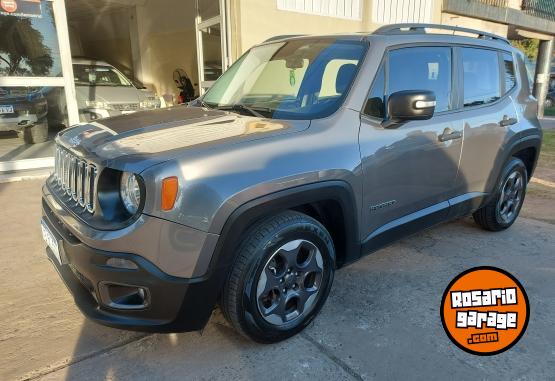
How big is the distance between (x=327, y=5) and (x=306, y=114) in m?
6.51

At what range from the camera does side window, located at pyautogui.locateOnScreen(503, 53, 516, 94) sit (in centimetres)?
392

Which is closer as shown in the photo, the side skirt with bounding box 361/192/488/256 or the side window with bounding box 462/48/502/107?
the side skirt with bounding box 361/192/488/256

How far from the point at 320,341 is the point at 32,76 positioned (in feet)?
19.4

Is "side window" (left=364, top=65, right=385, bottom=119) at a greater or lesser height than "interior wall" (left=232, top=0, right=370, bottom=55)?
lesser

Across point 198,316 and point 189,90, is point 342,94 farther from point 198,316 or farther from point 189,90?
point 189,90

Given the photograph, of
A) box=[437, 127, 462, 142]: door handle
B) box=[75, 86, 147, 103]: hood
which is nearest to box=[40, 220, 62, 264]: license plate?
box=[437, 127, 462, 142]: door handle

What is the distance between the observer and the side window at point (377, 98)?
8.90ft

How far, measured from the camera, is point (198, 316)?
2.16 m

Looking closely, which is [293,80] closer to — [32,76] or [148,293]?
[148,293]

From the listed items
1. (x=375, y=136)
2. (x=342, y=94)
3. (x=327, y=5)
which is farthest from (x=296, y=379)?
(x=327, y=5)

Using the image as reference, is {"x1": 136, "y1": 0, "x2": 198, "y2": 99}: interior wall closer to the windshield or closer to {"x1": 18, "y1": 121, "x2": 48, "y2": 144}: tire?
the windshield

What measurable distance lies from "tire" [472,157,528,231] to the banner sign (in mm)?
6423

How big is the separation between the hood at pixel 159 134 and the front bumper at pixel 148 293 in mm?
449

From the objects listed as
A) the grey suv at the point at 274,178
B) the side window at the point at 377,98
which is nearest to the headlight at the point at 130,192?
the grey suv at the point at 274,178
